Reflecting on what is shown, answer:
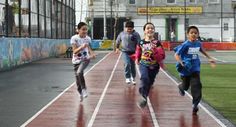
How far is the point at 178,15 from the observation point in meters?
73.0

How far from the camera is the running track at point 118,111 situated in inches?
410

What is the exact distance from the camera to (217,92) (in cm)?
1620

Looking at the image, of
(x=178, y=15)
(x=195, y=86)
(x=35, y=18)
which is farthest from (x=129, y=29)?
(x=178, y=15)

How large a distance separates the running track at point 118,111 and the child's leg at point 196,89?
0.32m

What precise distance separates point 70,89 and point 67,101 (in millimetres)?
2744

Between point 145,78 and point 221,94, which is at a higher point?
point 145,78

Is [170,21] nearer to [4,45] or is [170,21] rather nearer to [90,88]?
[4,45]

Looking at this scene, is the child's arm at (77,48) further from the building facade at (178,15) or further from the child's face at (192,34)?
the building facade at (178,15)

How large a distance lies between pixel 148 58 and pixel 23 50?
17.8m

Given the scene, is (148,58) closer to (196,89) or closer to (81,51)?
(196,89)

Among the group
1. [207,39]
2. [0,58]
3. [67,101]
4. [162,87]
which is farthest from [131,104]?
[207,39]

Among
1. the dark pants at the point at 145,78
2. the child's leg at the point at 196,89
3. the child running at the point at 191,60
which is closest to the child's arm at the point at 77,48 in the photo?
the dark pants at the point at 145,78

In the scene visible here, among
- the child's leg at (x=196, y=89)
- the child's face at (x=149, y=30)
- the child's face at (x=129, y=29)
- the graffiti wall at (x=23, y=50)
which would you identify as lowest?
the child's leg at (x=196, y=89)

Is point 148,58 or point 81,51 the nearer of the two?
point 148,58
